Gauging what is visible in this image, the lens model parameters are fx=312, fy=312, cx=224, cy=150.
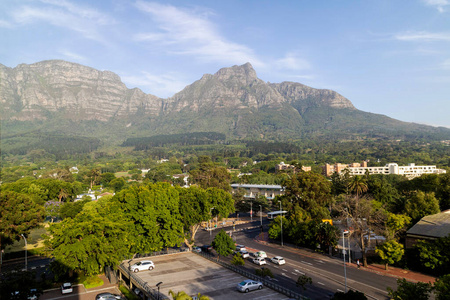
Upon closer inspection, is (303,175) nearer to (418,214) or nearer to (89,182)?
(418,214)

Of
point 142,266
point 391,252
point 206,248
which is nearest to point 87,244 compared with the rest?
point 142,266

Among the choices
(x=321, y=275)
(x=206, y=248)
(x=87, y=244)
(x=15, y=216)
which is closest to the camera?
(x=87, y=244)

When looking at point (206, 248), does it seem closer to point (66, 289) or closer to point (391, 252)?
point (66, 289)

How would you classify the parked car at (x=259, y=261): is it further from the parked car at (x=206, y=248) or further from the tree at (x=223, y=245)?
the parked car at (x=206, y=248)

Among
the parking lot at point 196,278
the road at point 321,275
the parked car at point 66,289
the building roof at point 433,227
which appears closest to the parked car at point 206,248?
the road at point 321,275

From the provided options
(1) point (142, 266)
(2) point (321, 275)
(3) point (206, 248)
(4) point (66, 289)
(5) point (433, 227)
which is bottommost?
(3) point (206, 248)

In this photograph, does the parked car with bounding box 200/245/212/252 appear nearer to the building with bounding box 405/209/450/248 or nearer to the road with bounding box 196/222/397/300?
the road with bounding box 196/222/397/300

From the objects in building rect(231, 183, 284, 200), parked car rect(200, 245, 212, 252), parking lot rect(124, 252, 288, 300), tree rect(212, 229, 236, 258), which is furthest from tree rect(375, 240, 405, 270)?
building rect(231, 183, 284, 200)
